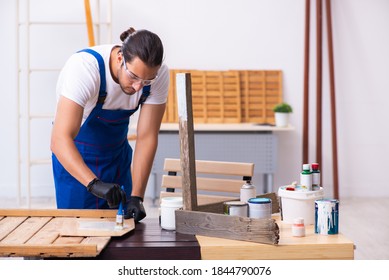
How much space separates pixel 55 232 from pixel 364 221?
404cm

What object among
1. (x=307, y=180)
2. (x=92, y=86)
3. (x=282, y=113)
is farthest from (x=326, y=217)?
(x=282, y=113)

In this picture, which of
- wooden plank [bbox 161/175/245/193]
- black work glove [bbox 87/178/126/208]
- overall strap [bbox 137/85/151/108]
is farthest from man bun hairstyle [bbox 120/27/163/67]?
wooden plank [bbox 161/175/245/193]

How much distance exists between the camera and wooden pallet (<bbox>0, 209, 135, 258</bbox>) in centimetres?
224

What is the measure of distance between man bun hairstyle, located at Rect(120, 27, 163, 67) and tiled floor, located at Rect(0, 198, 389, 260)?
8.47 ft

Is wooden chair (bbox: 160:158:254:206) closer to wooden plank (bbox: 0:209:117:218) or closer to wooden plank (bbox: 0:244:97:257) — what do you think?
wooden plank (bbox: 0:209:117:218)

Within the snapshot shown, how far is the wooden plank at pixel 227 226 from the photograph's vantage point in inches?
92.4

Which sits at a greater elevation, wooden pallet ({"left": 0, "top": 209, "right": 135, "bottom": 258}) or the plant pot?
the plant pot

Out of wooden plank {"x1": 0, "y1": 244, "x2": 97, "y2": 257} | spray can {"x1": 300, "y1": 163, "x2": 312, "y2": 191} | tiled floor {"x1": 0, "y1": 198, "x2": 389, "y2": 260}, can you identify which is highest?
spray can {"x1": 300, "y1": 163, "x2": 312, "y2": 191}

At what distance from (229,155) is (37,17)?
2.33 metres

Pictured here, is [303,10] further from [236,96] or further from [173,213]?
[173,213]

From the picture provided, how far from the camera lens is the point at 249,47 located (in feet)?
23.6

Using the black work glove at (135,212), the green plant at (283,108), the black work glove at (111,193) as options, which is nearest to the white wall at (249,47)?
the green plant at (283,108)

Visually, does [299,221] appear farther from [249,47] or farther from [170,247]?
[249,47]

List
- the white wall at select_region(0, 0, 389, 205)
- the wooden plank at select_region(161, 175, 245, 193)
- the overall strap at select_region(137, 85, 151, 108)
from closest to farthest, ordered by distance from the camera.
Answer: the overall strap at select_region(137, 85, 151, 108), the wooden plank at select_region(161, 175, 245, 193), the white wall at select_region(0, 0, 389, 205)
